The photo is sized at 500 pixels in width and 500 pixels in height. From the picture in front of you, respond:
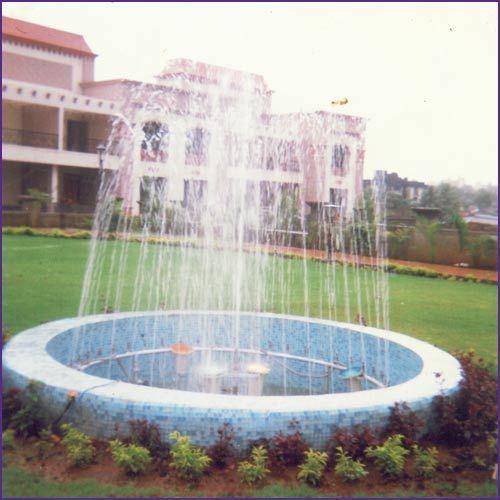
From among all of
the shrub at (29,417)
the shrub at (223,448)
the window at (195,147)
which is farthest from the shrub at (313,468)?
the window at (195,147)

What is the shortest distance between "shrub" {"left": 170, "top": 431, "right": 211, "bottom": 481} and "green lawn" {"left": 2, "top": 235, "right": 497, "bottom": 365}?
11.6 feet

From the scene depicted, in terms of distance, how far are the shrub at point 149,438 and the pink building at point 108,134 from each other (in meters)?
14.2

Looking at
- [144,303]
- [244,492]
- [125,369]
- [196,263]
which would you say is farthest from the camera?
[196,263]

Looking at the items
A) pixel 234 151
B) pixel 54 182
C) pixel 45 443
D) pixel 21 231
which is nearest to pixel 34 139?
pixel 54 182

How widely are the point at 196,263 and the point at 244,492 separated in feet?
32.7

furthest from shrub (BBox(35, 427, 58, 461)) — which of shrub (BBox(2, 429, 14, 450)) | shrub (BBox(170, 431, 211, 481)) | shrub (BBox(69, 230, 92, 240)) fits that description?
shrub (BBox(69, 230, 92, 240))

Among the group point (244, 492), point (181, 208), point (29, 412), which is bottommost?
point (244, 492)

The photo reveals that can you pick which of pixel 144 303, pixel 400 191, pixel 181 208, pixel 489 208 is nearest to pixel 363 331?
pixel 144 303

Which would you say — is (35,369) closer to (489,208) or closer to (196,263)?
(196,263)

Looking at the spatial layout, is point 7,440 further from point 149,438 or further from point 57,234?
point 57,234

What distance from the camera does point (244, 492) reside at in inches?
150

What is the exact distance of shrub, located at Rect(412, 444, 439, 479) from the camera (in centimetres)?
411

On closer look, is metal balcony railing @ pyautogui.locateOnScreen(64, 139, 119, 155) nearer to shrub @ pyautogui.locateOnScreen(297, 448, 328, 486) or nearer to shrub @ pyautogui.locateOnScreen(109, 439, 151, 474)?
shrub @ pyautogui.locateOnScreen(109, 439, 151, 474)

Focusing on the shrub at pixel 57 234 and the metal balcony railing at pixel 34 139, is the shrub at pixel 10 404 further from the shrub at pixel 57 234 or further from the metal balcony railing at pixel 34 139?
the metal balcony railing at pixel 34 139
